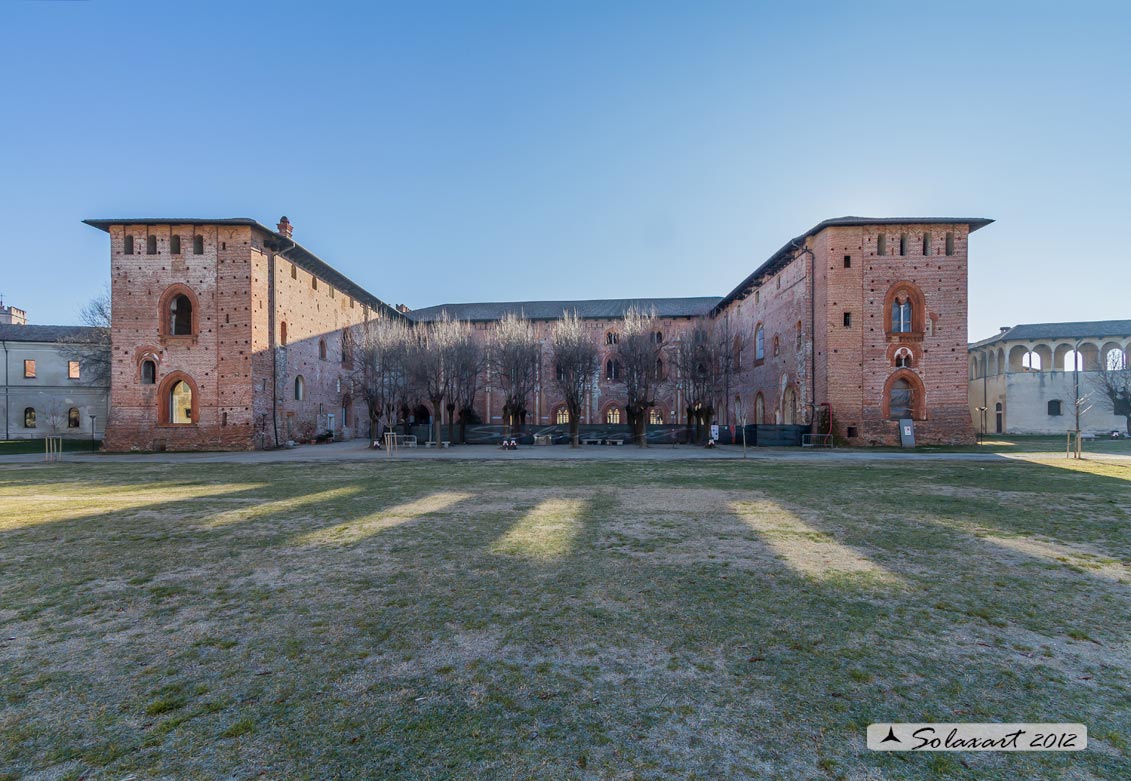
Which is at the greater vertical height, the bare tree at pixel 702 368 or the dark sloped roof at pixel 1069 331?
the dark sloped roof at pixel 1069 331

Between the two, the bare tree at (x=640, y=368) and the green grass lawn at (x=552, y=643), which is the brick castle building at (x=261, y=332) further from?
the green grass lawn at (x=552, y=643)

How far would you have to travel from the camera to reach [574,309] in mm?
42312

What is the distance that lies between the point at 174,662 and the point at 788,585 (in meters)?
4.63

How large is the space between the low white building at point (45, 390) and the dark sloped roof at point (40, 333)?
0.05 m

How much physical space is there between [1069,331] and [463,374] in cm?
5190

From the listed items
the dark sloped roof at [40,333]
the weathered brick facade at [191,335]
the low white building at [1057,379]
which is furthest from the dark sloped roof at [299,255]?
the low white building at [1057,379]

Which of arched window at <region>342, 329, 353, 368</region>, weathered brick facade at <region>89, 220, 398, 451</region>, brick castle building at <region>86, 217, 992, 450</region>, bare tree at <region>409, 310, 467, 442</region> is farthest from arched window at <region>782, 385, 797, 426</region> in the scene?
arched window at <region>342, 329, 353, 368</region>

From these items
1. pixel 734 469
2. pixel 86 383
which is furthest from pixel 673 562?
pixel 86 383

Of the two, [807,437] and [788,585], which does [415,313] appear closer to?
[807,437]

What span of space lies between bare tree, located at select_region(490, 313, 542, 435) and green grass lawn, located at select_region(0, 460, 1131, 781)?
73.5 ft

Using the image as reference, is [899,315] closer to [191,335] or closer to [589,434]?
[589,434]

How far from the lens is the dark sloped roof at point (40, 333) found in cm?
3832

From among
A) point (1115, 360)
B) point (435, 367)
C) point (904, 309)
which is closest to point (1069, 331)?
point (1115, 360)

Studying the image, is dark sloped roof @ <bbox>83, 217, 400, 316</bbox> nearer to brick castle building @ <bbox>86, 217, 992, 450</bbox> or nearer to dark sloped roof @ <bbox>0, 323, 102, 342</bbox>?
brick castle building @ <bbox>86, 217, 992, 450</bbox>
